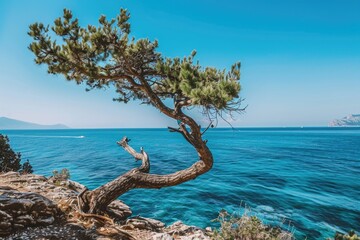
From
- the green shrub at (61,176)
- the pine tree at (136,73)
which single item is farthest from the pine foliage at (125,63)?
the green shrub at (61,176)

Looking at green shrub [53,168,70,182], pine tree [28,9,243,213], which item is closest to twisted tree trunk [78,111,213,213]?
pine tree [28,9,243,213]

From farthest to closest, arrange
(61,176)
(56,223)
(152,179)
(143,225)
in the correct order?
1. (61,176)
2. (152,179)
3. (143,225)
4. (56,223)

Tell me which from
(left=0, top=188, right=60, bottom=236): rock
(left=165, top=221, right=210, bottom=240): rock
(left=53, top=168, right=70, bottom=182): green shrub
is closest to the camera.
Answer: (left=0, top=188, right=60, bottom=236): rock

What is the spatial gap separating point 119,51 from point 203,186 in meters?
16.5

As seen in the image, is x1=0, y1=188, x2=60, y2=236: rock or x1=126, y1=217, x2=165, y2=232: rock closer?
x1=0, y1=188, x2=60, y2=236: rock

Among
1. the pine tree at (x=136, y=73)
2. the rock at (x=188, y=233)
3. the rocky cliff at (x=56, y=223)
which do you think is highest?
the pine tree at (x=136, y=73)

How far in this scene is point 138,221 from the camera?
6062 mm

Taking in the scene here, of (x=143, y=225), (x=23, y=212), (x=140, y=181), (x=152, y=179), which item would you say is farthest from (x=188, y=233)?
(x=23, y=212)

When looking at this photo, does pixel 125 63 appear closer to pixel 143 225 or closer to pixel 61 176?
pixel 143 225

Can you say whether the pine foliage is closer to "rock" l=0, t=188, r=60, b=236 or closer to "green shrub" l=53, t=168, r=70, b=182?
"rock" l=0, t=188, r=60, b=236

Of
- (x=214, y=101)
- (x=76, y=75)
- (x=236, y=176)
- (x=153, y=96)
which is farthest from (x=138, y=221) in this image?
(x=236, y=176)

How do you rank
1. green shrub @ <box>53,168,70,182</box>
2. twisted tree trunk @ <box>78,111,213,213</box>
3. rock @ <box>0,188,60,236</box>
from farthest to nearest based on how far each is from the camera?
green shrub @ <box>53,168,70,182</box>, twisted tree trunk @ <box>78,111,213,213</box>, rock @ <box>0,188,60,236</box>

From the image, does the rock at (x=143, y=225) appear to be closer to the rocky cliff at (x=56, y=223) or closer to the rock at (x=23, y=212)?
the rocky cliff at (x=56, y=223)

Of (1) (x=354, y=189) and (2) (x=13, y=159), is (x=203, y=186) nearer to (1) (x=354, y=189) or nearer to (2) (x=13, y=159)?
(1) (x=354, y=189)
